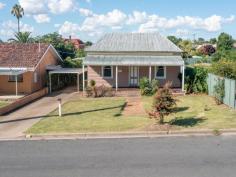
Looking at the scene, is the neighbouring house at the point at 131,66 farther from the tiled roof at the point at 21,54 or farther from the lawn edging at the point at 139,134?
the lawn edging at the point at 139,134

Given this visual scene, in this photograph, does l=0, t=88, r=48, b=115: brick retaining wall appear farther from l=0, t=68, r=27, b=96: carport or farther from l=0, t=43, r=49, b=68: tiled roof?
l=0, t=43, r=49, b=68: tiled roof

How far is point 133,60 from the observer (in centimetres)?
3275

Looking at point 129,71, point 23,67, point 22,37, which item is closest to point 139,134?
point 23,67

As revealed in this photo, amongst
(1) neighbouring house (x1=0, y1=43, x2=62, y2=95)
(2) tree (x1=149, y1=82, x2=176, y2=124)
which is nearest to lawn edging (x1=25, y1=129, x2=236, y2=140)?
(2) tree (x1=149, y1=82, x2=176, y2=124)

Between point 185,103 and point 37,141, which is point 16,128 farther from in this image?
point 185,103

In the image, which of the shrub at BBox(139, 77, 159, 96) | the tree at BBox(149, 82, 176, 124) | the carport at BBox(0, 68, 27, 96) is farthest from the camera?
the shrub at BBox(139, 77, 159, 96)

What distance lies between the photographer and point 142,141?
48.3 ft

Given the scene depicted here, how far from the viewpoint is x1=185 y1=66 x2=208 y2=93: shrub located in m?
30.9

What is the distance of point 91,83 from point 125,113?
1046cm

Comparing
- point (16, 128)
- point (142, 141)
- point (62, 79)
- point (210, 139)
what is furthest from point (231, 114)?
point (62, 79)

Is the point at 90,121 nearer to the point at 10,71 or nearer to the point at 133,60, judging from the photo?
the point at 10,71

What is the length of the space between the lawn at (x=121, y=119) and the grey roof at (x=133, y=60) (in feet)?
21.9

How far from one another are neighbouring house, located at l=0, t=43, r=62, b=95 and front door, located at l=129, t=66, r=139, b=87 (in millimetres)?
7990

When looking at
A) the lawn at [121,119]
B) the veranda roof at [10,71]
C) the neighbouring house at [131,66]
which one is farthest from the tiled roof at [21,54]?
the lawn at [121,119]
